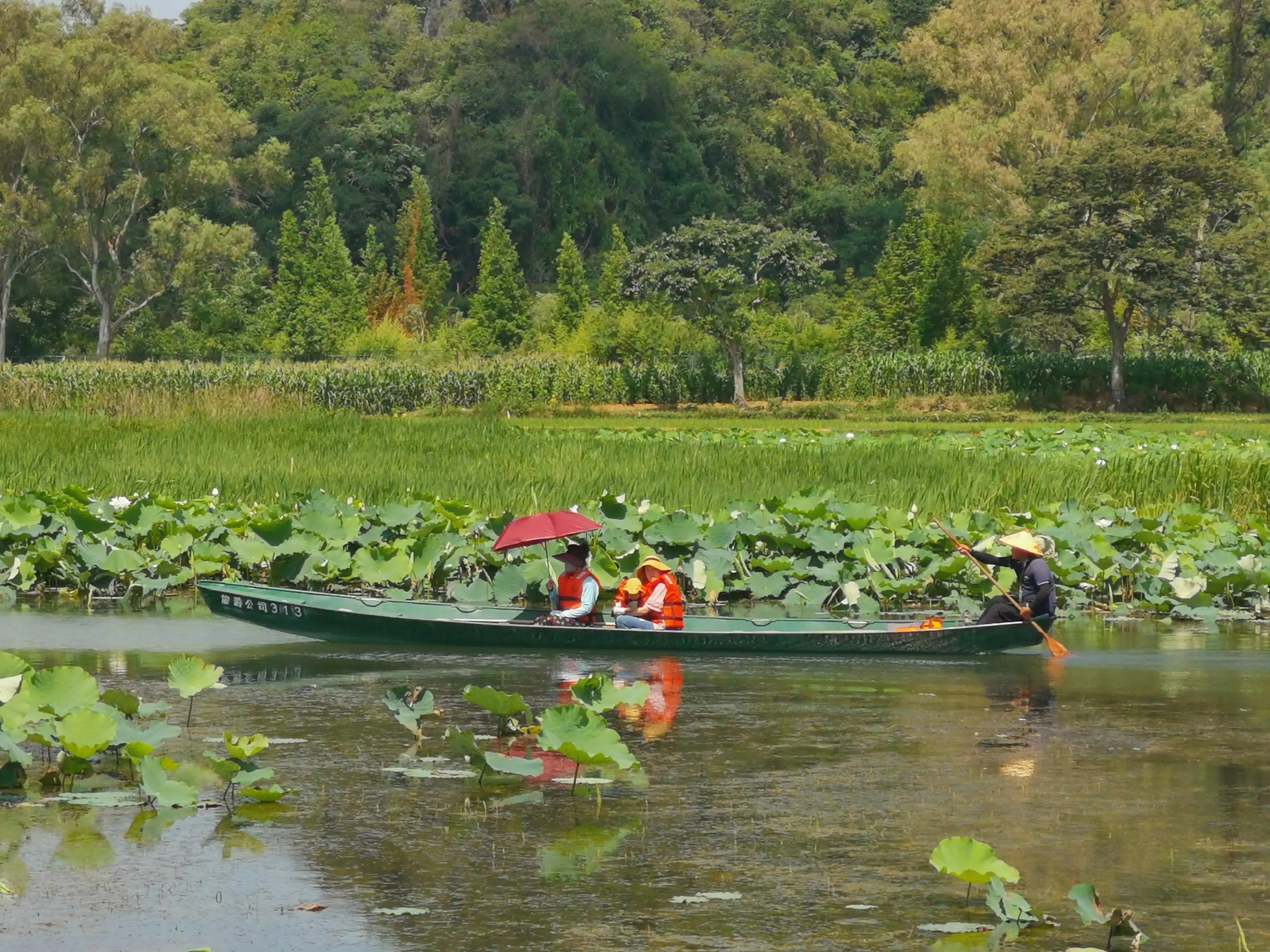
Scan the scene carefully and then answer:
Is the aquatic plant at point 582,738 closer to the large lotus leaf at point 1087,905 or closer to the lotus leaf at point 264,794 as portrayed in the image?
the lotus leaf at point 264,794

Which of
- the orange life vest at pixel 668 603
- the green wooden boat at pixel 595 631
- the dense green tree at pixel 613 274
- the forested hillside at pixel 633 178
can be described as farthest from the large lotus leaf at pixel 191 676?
the dense green tree at pixel 613 274

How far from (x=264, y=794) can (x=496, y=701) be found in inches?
48.0

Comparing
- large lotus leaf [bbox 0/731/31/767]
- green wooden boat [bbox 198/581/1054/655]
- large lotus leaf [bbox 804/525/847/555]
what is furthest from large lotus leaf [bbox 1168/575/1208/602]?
large lotus leaf [bbox 0/731/31/767]

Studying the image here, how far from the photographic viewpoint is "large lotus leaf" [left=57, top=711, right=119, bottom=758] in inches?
308

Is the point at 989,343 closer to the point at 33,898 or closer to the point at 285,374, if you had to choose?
the point at 285,374

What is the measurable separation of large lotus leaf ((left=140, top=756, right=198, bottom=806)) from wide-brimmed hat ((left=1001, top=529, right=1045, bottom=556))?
278 inches

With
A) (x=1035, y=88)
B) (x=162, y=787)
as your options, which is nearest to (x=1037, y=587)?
(x=162, y=787)

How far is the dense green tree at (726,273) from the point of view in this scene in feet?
165

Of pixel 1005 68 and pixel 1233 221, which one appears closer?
pixel 1005 68

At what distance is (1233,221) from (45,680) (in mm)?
62544

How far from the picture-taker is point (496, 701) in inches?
338

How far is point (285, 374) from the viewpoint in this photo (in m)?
48.7

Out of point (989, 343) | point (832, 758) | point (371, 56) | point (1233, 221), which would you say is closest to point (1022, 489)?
point (832, 758)

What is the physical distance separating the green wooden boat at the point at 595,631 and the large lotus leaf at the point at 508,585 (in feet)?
2.29
